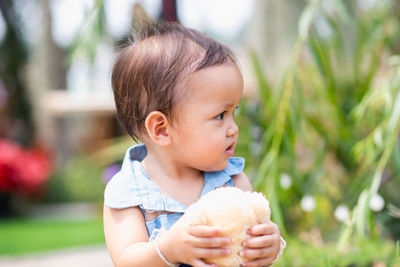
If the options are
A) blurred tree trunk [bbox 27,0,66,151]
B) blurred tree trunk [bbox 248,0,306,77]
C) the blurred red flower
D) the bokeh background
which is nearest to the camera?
the bokeh background

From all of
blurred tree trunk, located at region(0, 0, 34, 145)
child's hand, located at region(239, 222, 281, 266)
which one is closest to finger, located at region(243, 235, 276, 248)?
child's hand, located at region(239, 222, 281, 266)

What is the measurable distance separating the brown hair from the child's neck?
10 cm

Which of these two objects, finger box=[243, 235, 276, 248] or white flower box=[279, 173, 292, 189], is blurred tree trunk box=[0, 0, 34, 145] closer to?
white flower box=[279, 173, 292, 189]

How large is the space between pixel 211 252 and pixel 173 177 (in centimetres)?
37

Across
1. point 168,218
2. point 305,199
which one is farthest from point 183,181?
point 305,199

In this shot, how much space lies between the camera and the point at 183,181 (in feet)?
5.29

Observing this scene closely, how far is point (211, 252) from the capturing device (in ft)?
4.22

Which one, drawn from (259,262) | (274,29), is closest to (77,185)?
(274,29)

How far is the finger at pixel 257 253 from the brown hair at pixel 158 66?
45 cm

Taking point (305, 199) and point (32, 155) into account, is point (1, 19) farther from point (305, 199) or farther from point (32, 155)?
point (305, 199)

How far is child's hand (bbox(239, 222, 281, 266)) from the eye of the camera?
133cm

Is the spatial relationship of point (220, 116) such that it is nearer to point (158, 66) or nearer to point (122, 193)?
point (158, 66)

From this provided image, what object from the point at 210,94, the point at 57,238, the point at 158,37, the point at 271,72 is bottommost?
the point at 57,238

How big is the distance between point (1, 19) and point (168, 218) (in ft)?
33.3
